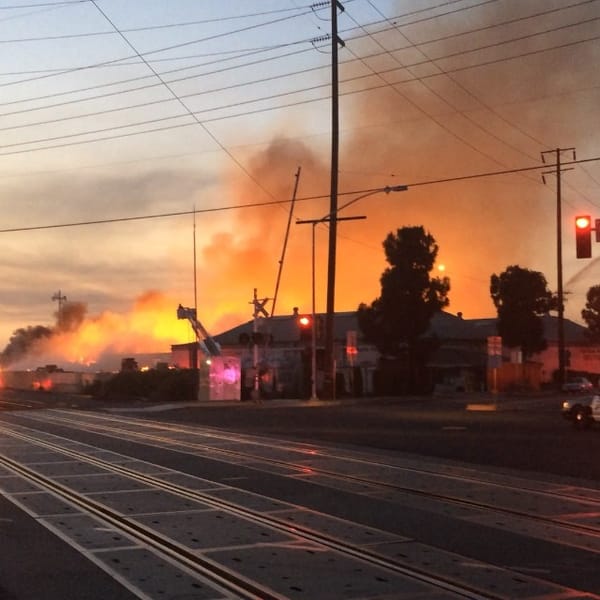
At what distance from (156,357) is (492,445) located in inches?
3470

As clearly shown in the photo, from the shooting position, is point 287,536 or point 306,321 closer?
point 287,536

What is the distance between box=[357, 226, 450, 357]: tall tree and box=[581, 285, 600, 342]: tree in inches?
1562

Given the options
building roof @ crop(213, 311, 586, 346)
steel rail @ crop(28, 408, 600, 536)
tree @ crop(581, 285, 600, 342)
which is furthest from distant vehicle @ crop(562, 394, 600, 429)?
tree @ crop(581, 285, 600, 342)

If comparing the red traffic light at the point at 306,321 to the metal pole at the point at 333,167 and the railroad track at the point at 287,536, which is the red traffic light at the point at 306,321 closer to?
the metal pole at the point at 333,167

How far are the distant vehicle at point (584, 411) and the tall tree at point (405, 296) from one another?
3381 cm

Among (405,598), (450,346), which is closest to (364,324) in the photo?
(450,346)

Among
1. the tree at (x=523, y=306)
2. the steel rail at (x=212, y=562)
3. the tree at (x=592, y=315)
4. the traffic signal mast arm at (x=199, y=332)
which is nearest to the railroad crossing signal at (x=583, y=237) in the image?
the steel rail at (x=212, y=562)

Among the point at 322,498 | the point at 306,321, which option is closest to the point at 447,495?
the point at 322,498

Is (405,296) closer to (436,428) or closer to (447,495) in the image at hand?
(436,428)

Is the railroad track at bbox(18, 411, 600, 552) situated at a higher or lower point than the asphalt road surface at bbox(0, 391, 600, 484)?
lower

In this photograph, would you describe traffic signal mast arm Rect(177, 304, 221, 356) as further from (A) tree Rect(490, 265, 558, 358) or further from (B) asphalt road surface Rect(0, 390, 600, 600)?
(B) asphalt road surface Rect(0, 390, 600, 600)

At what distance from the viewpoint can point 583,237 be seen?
24.2 m

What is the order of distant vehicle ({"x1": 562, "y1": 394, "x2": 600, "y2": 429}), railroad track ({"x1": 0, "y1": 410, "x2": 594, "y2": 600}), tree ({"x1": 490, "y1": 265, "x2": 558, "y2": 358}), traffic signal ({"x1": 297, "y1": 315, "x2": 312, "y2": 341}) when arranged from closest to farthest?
railroad track ({"x1": 0, "y1": 410, "x2": 594, "y2": 600}), distant vehicle ({"x1": 562, "y1": 394, "x2": 600, "y2": 429}), traffic signal ({"x1": 297, "y1": 315, "x2": 312, "y2": 341}), tree ({"x1": 490, "y1": 265, "x2": 558, "y2": 358})

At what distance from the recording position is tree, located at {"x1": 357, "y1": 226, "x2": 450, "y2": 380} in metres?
62.9
